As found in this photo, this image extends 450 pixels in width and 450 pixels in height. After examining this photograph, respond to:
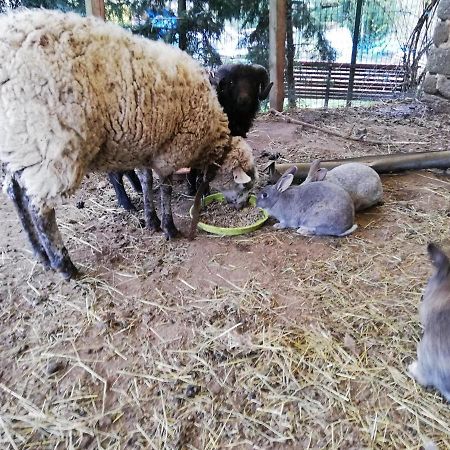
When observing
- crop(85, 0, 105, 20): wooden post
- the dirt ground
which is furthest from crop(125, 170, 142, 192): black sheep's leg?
crop(85, 0, 105, 20): wooden post

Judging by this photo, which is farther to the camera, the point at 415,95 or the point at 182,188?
the point at 415,95

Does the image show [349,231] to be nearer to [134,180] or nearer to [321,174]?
[321,174]

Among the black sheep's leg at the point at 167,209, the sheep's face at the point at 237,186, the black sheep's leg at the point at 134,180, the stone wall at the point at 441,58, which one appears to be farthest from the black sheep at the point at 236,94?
the stone wall at the point at 441,58

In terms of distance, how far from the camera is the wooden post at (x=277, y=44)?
6348 millimetres

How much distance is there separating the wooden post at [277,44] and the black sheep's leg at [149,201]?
157 inches

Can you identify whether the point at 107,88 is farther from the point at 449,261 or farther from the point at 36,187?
the point at 449,261

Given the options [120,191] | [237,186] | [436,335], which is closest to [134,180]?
[120,191]

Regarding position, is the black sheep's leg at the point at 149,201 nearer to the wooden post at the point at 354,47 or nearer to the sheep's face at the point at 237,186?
the sheep's face at the point at 237,186

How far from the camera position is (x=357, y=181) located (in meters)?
3.86

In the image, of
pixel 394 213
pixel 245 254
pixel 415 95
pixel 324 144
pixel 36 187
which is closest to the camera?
pixel 36 187

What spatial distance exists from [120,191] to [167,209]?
719 mm

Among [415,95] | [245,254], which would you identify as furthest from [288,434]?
[415,95]

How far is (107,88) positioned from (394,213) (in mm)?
2828

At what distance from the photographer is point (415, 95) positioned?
27.3ft
